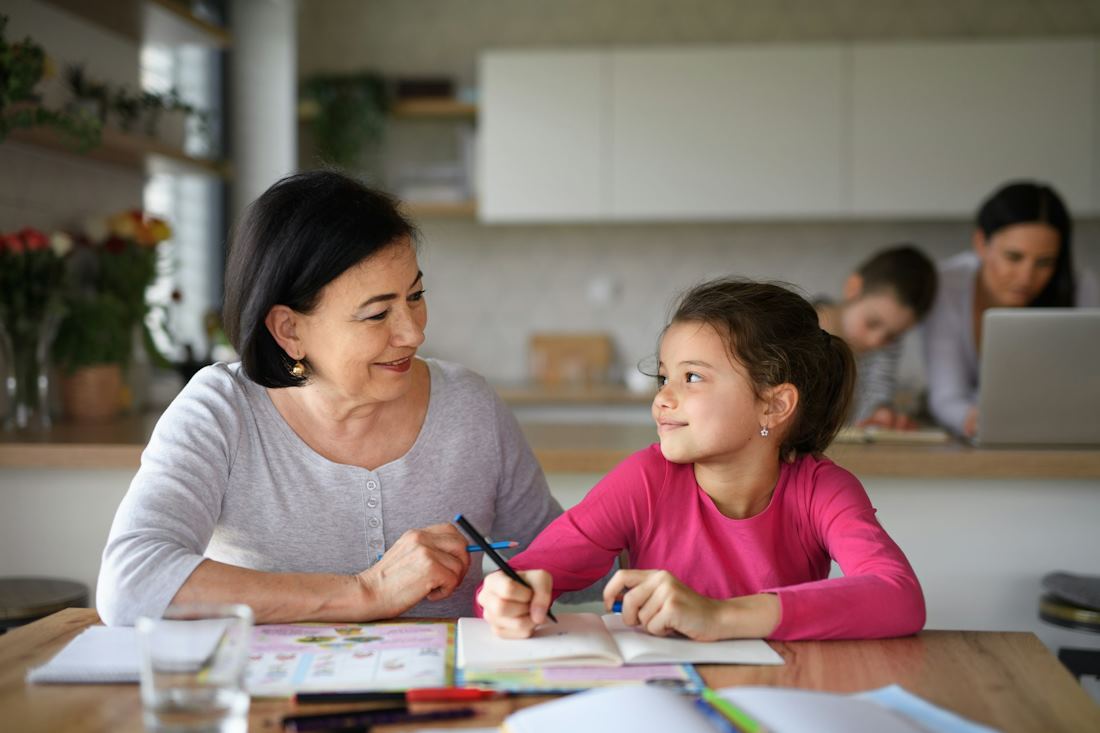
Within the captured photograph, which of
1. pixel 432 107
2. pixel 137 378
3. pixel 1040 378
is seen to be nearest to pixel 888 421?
→ pixel 1040 378

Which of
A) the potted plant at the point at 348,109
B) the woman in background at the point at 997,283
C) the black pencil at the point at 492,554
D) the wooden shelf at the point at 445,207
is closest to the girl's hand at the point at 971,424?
the woman in background at the point at 997,283

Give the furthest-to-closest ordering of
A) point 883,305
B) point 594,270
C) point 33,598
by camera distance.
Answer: point 594,270
point 883,305
point 33,598

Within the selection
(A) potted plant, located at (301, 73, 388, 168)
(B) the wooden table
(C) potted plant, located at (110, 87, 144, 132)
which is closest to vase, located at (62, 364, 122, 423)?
(C) potted plant, located at (110, 87, 144, 132)

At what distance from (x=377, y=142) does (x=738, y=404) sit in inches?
137

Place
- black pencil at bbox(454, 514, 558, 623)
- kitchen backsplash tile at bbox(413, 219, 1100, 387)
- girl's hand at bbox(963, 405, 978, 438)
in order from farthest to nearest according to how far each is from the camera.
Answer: kitchen backsplash tile at bbox(413, 219, 1100, 387) < girl's hand at bbox(963, 405, 978, 438) < black pencil at bbox(454, 514, 558, 623)

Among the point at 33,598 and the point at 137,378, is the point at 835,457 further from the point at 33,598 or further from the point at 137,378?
the point at 137,378

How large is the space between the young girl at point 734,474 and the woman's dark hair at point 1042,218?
145 centimetres

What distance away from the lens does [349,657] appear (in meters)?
1.18

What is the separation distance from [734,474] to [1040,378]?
113 cm

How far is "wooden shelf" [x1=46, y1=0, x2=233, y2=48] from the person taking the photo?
310cm

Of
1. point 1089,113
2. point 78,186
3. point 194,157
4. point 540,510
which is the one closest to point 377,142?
point 194,157

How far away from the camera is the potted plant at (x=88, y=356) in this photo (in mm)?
2939

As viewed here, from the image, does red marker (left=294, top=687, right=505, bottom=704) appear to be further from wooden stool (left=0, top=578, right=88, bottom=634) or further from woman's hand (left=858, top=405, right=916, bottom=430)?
woman's hand (left=858, top=405, right=916, bottom=430)

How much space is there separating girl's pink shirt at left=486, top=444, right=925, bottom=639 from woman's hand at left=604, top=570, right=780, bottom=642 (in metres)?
0.23
